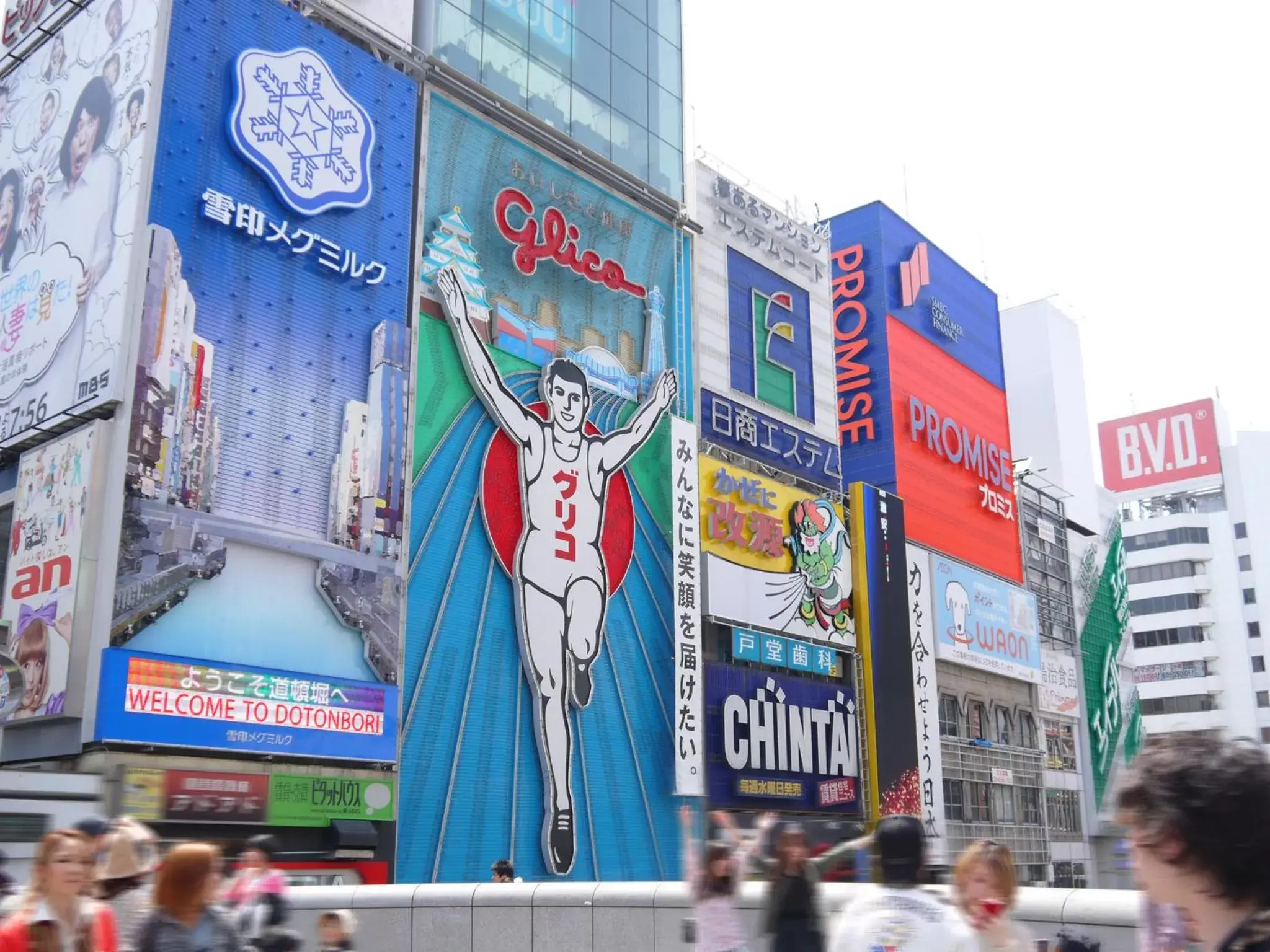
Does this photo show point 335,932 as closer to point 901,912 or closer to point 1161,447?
point 901,912

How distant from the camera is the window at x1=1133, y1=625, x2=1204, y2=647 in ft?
258

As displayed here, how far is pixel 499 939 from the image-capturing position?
12578mm

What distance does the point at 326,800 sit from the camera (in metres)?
20.9

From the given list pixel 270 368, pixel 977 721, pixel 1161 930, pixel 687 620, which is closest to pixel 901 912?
pixel 1161 930

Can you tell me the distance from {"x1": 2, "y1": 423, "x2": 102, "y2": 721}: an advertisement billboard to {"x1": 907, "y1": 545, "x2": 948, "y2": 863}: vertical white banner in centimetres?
2364

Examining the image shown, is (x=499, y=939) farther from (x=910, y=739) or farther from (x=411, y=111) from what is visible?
(x=910, y=739)

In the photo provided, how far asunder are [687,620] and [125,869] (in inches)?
936

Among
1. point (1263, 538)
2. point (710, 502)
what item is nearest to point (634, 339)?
point (710, 502)

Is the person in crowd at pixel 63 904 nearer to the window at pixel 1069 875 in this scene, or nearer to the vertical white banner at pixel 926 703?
the vertical white banner at pixel 926 703

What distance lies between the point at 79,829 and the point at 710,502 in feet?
84.9

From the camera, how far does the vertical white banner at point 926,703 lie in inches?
1421

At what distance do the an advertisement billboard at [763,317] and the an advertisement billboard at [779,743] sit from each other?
229 inches

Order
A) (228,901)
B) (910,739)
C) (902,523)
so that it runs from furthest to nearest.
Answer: (902,523) < (910,739) < (228,901)

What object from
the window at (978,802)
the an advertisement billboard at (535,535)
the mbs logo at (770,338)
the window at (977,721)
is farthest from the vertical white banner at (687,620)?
the window at (977,721)
